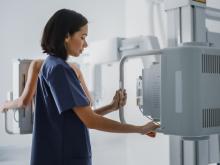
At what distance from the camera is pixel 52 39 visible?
1498mm

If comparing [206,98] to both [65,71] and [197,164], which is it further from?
[65,71]

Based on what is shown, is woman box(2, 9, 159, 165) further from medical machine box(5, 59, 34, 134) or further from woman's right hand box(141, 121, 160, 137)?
medical machine box(5, 59, 34, 134)

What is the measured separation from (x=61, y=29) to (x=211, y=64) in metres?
0.62

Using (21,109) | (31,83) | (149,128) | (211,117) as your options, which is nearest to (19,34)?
(21,109)

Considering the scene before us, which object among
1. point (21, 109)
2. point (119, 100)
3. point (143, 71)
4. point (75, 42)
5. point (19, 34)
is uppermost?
point (19, 34)

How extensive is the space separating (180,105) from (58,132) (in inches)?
19.8

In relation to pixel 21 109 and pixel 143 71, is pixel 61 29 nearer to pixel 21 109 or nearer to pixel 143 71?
pixel 143 71

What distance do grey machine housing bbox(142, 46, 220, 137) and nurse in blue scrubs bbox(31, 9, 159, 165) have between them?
11 cm

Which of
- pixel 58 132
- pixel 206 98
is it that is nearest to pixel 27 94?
pixel 58 132

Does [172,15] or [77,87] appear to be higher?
[172,15]

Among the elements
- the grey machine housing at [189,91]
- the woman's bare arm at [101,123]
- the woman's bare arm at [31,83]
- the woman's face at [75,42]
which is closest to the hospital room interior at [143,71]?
the grey machine housing at [189,91]

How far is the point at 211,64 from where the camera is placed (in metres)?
1.43

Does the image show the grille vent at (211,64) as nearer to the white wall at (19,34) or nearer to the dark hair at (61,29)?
the dark hair at (61,29)

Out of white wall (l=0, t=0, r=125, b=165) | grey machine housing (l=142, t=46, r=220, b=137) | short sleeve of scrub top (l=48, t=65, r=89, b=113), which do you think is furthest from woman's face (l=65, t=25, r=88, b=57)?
white wall (l=0, t=0, r=125, b=165)
